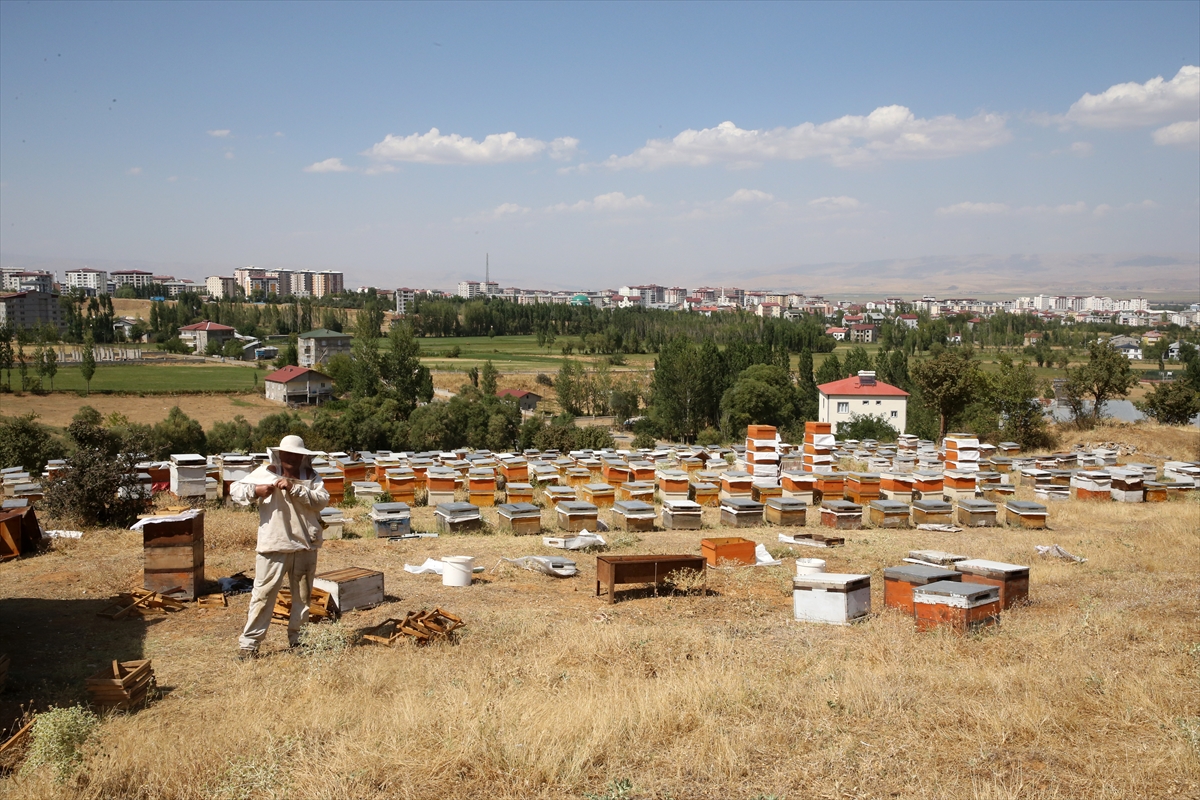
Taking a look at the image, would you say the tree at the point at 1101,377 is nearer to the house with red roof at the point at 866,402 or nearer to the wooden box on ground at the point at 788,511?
the house with red roof at the point at 866,402

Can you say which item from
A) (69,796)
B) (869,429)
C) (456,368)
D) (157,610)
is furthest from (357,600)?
(456,368)

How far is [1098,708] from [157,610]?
826 centimetres

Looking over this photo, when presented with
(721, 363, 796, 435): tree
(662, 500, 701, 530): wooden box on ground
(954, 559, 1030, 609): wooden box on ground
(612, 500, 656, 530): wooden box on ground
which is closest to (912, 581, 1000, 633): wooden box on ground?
(954, 559, 1030, 609): wooden box on ground

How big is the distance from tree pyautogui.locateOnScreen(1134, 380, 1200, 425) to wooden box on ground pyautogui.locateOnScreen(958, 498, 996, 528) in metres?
29.6

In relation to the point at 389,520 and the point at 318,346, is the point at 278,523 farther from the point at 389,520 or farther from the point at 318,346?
the point at 318,346

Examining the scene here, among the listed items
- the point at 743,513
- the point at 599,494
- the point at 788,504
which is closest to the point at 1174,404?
the point at 788,504

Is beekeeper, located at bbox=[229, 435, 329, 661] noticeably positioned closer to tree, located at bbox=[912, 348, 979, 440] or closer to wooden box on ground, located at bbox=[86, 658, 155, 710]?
wooden box on ground, located at bbox=[86, 658, 155, 710]

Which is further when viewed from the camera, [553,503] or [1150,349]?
[1150,349]

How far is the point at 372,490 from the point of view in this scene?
55.9 feet

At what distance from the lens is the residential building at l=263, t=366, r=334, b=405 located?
69.5 m

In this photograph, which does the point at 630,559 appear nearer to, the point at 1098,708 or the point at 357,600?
the point at 357,600

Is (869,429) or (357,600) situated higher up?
(357,600)

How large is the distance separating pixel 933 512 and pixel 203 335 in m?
112

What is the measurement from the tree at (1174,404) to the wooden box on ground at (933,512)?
30118mm
